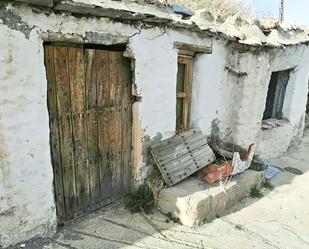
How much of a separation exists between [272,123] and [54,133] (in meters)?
5.19

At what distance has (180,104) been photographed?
5496 mm

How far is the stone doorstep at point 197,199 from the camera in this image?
4324 millimetres

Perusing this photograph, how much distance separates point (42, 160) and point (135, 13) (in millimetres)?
2079

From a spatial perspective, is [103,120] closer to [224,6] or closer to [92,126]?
[92,126]

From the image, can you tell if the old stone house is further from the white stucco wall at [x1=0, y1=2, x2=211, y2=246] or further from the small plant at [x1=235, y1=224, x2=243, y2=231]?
the small plant at [x1=235, y1=224, x2=243, y2=231]

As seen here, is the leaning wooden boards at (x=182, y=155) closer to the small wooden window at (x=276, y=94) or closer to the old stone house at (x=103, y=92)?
the old stone house at (x=103, y=92)

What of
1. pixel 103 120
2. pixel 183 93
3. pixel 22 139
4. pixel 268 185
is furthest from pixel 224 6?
pixel 22 139

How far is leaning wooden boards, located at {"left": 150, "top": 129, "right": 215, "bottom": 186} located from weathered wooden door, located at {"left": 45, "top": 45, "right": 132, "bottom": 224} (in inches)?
21.1

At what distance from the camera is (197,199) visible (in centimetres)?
433

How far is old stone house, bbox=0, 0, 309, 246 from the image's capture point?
3248mm

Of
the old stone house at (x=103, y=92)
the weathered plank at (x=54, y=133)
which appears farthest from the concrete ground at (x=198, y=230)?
the weathered plank at (x=54, y=133)

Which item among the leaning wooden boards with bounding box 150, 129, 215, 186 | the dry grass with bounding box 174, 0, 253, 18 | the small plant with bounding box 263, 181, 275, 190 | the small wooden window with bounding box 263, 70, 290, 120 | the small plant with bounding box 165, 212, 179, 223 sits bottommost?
the small plant with bounding box 263, 181, 275, 190

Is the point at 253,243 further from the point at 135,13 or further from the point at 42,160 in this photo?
the point at 135,13

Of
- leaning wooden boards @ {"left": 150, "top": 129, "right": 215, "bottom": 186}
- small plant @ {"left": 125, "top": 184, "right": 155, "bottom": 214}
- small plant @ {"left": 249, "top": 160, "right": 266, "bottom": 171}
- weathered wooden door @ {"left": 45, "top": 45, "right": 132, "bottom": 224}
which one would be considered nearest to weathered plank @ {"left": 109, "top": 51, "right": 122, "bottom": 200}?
weathered wooden door @ {"left": 45, "top": 45, "right": 132, "bottom": 224}
